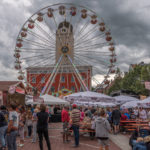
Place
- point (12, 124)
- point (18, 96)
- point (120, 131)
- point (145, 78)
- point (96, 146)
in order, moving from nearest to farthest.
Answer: point (12, 124) < point (96, 146) < point (18, 96) < point (120, 131) < point (145, 78)

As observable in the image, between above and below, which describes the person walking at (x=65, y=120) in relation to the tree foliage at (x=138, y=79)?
below

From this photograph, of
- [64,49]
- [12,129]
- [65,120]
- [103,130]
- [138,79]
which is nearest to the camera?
[12,129]

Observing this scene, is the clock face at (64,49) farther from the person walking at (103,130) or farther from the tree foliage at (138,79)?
the person walking at (103,130)

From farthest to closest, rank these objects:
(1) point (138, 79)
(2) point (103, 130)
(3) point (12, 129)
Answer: (1) point (138, 79)
(2) point (103, 130)
(3) point (12, 129)

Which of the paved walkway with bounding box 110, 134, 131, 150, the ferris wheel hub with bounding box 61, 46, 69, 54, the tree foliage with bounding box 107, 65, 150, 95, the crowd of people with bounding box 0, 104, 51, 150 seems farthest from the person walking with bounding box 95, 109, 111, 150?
the tree foliage with bounding box 107, 65, 150, 95

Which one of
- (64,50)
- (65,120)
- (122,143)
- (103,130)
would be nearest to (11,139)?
(103,130)

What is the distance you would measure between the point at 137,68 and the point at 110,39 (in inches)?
670

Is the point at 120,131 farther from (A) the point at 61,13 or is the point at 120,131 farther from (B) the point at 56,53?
(A) the point at 61,13

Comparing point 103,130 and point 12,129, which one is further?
point 103,130

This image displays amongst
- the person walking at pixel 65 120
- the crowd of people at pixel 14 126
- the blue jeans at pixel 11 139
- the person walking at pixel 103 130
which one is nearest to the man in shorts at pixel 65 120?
the person walking at pixel 65 120

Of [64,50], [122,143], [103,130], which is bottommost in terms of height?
[122,143]

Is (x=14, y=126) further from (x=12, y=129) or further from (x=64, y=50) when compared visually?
(x=64, y=50)

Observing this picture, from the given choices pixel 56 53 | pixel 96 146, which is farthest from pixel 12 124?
pixel 56 53

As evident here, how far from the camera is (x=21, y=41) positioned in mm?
25109
